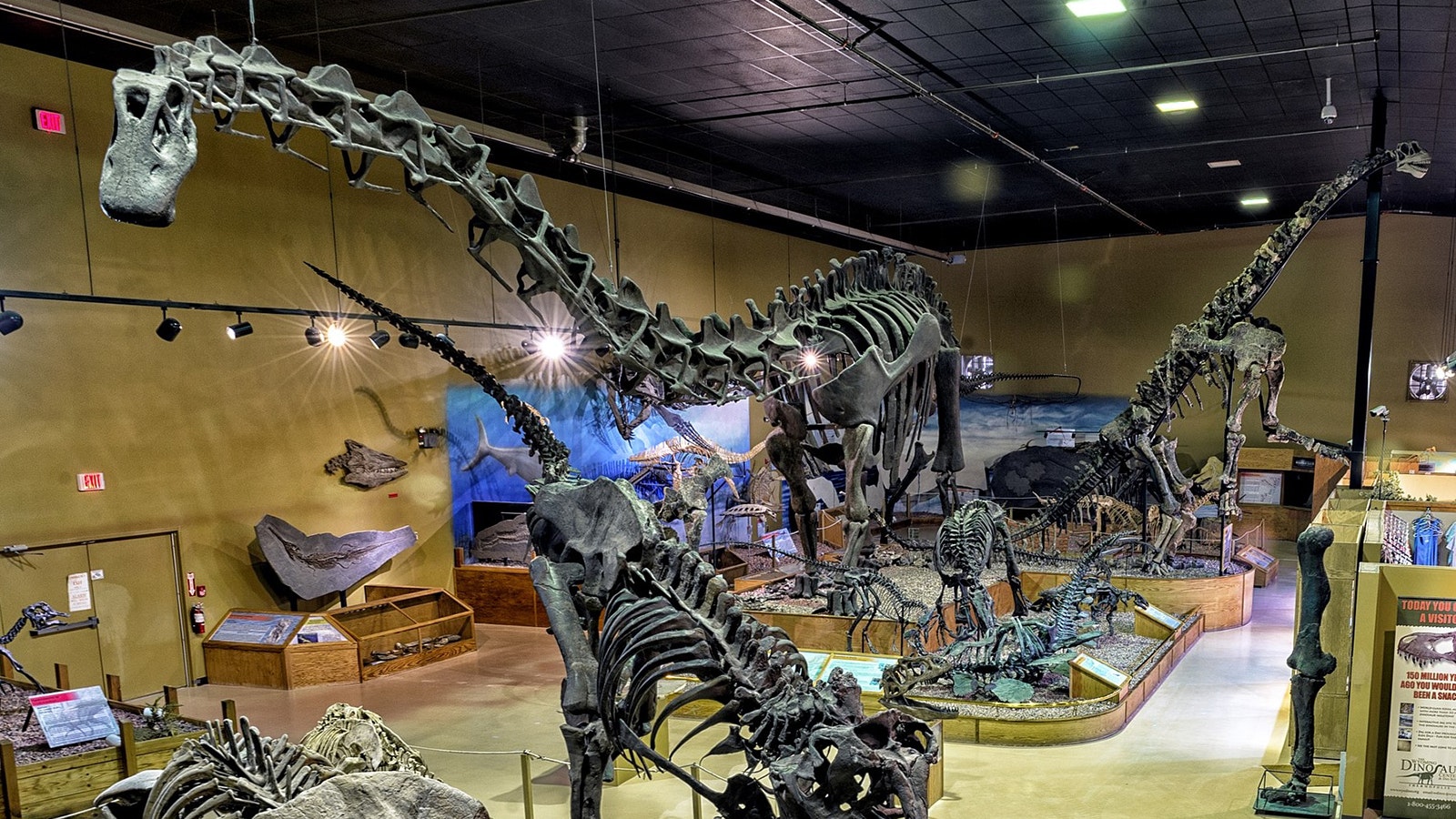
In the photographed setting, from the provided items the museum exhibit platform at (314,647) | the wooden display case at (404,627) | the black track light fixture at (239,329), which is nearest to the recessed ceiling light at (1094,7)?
the black track light fixture at (239,329)

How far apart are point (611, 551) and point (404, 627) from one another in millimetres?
6949

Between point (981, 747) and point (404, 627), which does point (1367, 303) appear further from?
point (404, 627)

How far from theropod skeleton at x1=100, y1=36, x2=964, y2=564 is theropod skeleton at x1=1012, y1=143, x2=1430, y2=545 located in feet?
6.51

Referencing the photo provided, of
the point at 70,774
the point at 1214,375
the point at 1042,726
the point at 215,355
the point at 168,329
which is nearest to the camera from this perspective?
the point at 70,774

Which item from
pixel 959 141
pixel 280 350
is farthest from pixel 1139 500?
pixel 280 350

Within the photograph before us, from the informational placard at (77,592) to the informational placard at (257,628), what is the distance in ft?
4.17

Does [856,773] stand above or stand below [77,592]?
above

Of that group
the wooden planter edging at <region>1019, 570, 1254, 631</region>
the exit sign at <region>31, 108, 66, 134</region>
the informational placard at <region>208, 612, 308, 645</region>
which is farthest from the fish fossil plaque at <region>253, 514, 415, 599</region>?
A: the wooden planter edging at <region>1019, 570, 1254, 631</region>

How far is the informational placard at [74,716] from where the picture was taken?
6.67 meters

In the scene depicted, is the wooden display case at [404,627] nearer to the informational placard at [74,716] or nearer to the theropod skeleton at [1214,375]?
the informational placard at [74,716]

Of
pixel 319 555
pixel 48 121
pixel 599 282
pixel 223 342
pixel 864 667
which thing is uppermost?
pixel 48 121

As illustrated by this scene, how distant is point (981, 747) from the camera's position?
769cm

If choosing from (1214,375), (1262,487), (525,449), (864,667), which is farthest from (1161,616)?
(1262,487)

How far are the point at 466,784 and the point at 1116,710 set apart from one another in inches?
197
